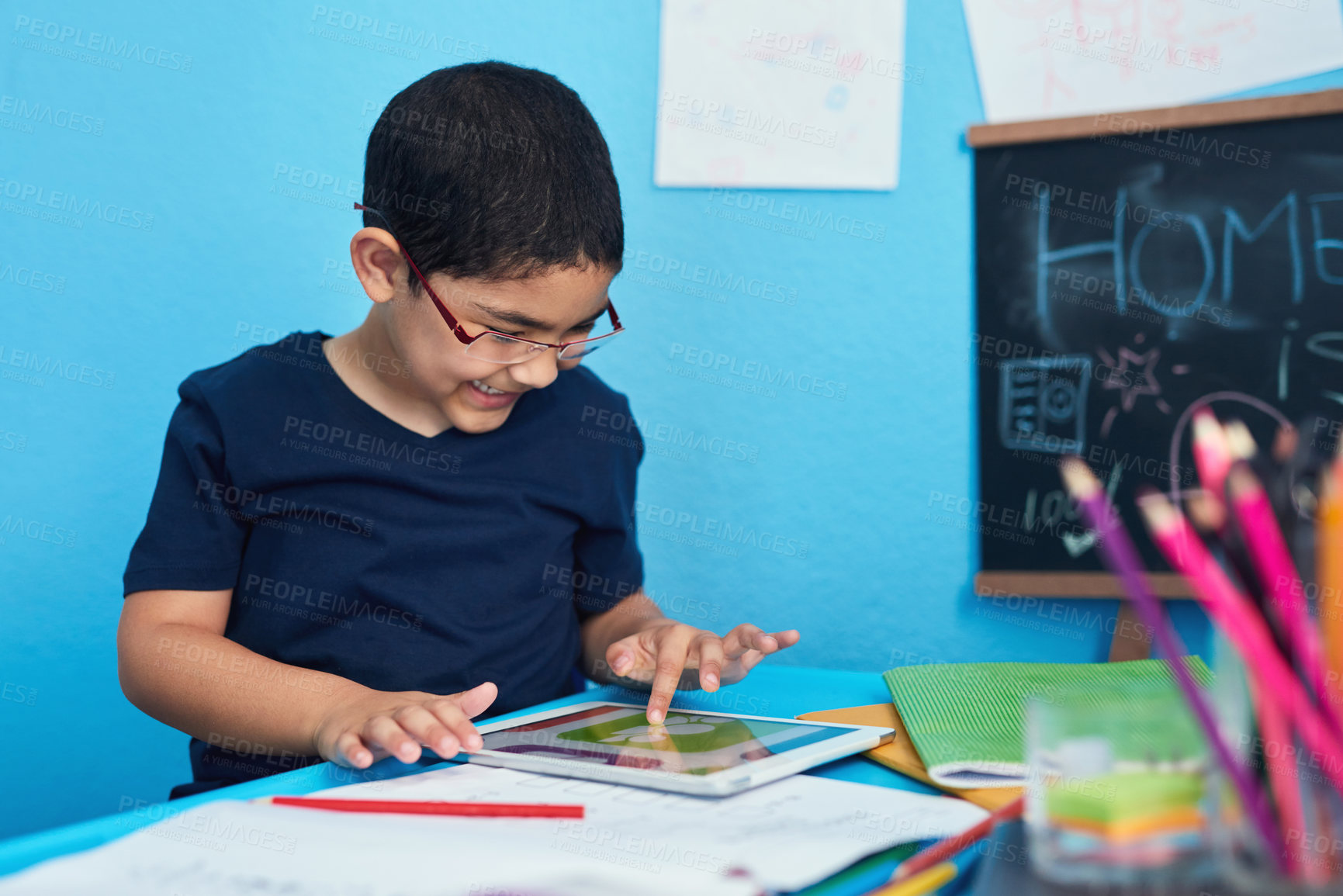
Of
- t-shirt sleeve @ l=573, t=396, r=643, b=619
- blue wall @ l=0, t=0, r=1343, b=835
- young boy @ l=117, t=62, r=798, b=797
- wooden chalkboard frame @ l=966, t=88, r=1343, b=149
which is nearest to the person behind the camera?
young boy @ l=117, t=62, r=798, b=797

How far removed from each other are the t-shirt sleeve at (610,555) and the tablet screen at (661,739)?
1.04 feet

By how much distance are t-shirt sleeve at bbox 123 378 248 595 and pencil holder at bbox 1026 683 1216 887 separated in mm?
706

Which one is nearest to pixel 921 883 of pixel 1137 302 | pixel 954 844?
pixel 954 844

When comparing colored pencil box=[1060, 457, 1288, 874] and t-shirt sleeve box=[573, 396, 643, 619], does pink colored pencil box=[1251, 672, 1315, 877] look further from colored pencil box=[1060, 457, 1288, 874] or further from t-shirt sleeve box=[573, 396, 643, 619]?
t-shirt sleeve box=[573, 396, 643, 619]

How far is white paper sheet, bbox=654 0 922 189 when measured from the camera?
1450mm

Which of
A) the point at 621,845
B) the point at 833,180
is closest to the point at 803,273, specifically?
the point at 833,180

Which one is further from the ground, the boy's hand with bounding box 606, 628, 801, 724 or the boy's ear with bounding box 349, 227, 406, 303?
the boy's ear with bounding box 349, 227, 406, 303

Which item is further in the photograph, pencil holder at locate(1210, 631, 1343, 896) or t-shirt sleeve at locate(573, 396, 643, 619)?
t-shirt sleeve at locate(573, 396, 643, 619)

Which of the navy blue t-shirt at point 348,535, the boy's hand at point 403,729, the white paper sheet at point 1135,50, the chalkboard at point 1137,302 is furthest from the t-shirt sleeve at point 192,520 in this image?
the white paper sheet at point 1135,50

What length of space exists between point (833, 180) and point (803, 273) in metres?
0.14

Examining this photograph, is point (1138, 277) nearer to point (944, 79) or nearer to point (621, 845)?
point (944, 79)

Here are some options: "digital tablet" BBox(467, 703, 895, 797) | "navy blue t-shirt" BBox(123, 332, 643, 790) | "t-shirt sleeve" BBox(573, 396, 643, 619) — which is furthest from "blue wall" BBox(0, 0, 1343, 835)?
"digital tablet" BBox(467, 703, 895, 797)

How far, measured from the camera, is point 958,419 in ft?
4.68

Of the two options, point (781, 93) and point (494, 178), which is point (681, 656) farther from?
point (781, 93)
